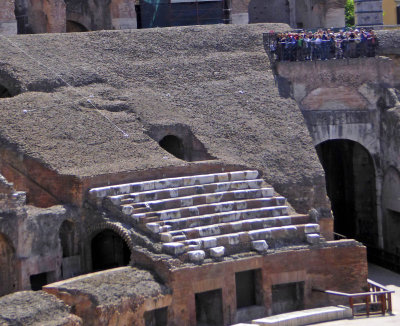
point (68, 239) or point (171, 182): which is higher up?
point (171, 182)

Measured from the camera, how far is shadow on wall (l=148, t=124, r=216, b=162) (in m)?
29.2

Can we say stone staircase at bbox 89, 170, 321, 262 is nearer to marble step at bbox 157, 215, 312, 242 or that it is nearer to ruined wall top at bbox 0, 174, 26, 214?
marble step at bbox 157, 215, 312, 242

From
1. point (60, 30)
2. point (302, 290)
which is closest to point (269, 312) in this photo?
point (302, 290)

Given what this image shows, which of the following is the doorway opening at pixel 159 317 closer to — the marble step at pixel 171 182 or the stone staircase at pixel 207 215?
the stone staircase at pixel 207 215

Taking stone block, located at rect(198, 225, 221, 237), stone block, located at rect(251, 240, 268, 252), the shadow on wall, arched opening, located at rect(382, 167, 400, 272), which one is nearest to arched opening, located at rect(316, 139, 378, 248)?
arched opening, located at rect(382, 167, 400, 272)

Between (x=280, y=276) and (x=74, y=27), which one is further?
(x=74, y=27)

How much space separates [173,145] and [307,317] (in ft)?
25.6

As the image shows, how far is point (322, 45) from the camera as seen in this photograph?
33500mm

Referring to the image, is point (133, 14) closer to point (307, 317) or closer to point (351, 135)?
point (351, 135)

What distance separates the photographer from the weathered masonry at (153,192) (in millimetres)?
23891

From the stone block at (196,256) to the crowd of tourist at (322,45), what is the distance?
35.7 feet

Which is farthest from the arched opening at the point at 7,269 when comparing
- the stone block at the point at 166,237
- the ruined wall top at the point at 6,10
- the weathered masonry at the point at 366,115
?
the ruined wall top at the point at 6,10

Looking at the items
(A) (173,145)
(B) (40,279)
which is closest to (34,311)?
(B) (40,279)

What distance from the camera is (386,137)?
3278 centimetres
